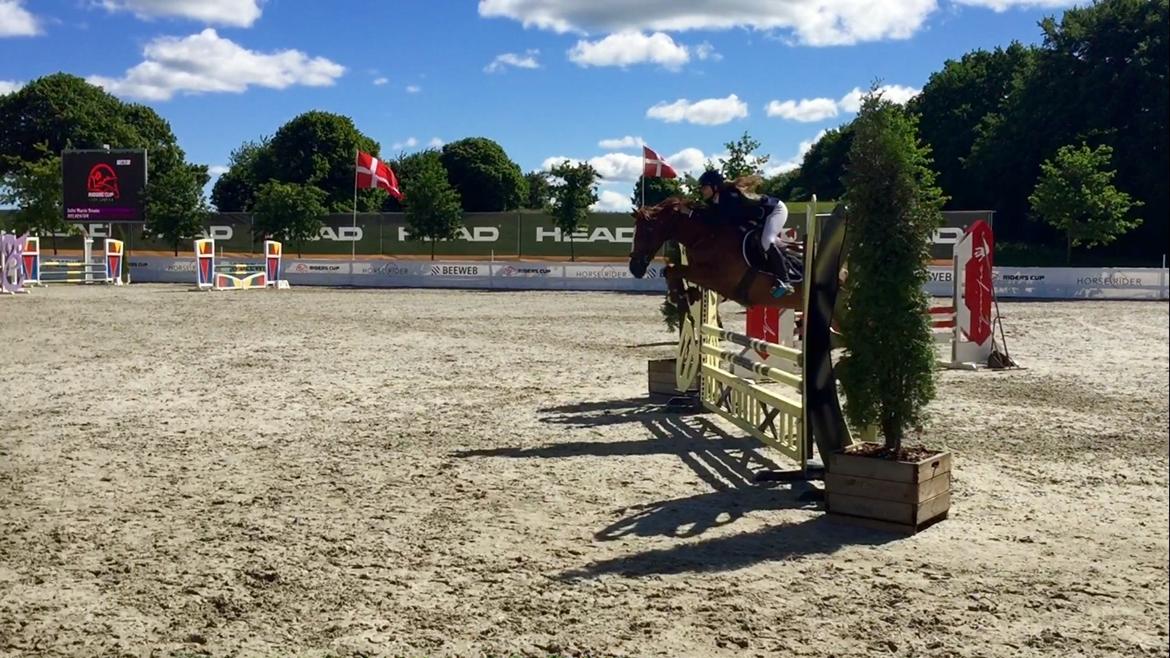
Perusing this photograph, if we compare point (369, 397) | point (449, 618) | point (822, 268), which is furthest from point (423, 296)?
point (449, 618)

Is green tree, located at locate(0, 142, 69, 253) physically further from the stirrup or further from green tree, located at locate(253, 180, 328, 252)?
the stirrup

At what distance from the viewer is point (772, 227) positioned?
771 centimetres

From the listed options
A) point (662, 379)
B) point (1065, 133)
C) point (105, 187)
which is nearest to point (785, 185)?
point (1065, 133)

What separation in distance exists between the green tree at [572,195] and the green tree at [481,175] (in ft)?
93.8

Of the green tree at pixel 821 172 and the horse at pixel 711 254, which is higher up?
the green tree at pixel 821 172

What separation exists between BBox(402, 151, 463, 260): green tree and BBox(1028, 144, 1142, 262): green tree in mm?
24742

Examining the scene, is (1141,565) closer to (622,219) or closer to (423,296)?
(423,296)

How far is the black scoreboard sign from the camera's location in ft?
124

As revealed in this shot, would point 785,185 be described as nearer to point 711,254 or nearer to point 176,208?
point 176,208

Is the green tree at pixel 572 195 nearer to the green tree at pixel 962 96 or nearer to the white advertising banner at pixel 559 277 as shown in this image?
the white advertising banner at pixel 559 277

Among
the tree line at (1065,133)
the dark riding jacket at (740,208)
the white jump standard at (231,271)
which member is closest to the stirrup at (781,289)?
the dark riding jacket at (740,208)

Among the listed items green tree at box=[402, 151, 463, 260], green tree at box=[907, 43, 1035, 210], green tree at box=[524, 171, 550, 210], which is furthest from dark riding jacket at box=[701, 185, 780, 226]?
green tree at box=[524, 171, 550, 210]

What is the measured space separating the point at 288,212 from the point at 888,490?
133 feet

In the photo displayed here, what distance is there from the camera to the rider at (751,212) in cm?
775
